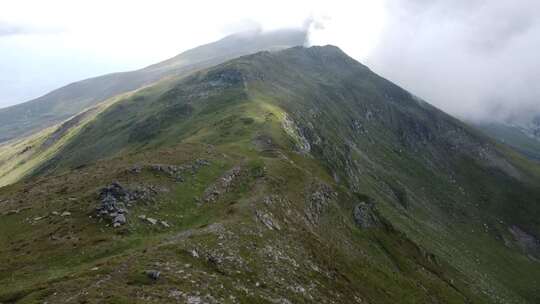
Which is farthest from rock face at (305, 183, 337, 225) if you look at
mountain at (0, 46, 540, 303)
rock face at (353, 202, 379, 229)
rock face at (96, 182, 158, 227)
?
rock face at (96, 182, 158, 227)

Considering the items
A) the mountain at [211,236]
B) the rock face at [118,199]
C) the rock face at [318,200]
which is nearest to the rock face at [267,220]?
the mountain at [211,236]

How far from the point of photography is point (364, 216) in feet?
296

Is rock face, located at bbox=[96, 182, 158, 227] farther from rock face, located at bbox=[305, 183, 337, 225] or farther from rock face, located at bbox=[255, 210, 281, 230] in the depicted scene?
rock face, located at bbox=[305, 183, 337, 225]

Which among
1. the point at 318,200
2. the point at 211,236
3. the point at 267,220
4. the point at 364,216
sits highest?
the point at 211,236

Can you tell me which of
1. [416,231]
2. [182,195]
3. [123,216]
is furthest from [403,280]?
[416,231]

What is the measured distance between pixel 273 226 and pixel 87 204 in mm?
24204

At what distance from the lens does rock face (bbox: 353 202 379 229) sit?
3435 inches

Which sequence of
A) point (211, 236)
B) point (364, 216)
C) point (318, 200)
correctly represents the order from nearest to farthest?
point (211, 236) → point (318, 200) → point (364, 216)

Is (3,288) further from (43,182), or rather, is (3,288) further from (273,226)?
(43,182)

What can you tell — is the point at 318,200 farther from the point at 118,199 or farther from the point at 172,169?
the point at 118,199

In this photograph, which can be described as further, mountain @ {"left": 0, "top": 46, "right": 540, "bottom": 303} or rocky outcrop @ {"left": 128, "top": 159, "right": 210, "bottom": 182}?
rocky outcrop @ {"left": 128, "top": 159, "right": 210, "bottom": 182}

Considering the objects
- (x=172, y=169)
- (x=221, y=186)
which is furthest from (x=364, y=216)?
(x=172, y=169)

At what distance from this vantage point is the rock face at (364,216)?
8725 centimetres

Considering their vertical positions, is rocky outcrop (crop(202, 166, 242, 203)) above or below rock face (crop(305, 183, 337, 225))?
above
